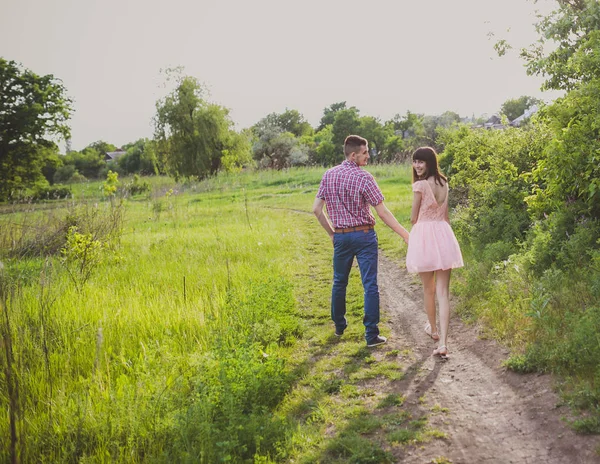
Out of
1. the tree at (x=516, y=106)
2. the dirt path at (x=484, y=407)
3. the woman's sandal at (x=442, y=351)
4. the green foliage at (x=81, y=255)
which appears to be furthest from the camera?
the tree at (x=516, y=106)

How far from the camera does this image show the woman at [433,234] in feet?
17.7

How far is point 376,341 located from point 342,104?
111 meters

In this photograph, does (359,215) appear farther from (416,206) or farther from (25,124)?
(25,124)

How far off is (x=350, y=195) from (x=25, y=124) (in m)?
38.5

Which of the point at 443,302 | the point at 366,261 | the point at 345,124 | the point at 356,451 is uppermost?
the point at 345,124

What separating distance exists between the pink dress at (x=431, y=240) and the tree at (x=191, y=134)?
4031cm

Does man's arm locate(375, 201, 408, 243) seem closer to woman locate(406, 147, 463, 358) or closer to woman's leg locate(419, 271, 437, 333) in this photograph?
woman locate(406, 147, 463, 358)

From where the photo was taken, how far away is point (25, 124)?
1454 inches

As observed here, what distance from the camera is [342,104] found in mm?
111875

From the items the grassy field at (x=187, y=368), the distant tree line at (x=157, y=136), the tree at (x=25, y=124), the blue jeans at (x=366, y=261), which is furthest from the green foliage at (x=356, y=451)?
the tree at (x=25, y=124)

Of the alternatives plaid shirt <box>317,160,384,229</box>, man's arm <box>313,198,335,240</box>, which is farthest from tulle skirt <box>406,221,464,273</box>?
man's arm <box>313,198,335,240</box>

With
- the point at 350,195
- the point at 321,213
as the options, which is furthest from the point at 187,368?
the point at 350,195

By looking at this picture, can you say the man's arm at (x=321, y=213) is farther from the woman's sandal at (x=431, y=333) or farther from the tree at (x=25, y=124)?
the tree at (x=25, y=124)

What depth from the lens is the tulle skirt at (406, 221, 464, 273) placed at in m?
5.42
